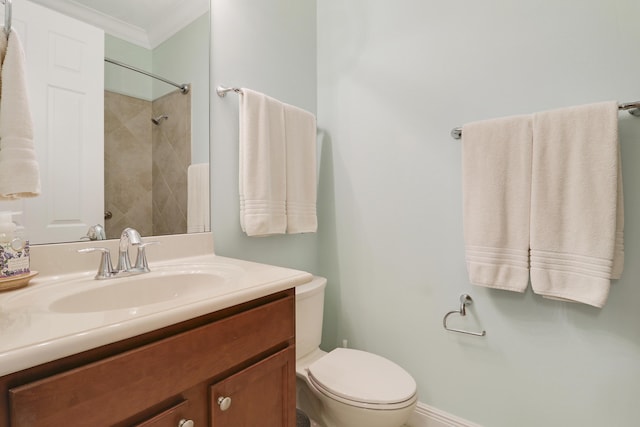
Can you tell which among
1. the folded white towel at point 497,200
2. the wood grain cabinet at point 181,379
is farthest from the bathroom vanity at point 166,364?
the folded white towel at point 497,200

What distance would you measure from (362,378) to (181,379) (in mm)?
795

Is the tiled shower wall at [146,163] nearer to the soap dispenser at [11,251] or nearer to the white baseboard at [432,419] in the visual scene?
the soap dispenser at [11,251]

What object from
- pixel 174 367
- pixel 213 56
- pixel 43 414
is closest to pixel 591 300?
pixel 174 367

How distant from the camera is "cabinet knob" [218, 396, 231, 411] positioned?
68cm

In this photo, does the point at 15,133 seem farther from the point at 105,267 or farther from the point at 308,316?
the point at 308,316

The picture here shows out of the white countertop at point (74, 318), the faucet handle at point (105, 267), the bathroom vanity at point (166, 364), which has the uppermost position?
the faucet handle at point (105, 267)

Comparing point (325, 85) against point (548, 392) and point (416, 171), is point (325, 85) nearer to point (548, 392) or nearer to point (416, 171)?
point (416, 171)

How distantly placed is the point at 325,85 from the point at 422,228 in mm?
1002

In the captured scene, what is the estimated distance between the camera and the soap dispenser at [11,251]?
2.36 feet

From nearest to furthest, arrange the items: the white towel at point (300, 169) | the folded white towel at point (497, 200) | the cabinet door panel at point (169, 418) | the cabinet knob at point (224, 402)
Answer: the cabinet door panel at point (169, 418) < the cabinet knob at point (224, 402) < the folded white towel at point (497, 200) < the white towel at point (300, 169)

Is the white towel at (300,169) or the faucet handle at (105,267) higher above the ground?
the white towel at (300,169)

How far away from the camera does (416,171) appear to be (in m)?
1.42

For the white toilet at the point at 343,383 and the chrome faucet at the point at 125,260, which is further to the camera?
the white toilet at the point at 343,383

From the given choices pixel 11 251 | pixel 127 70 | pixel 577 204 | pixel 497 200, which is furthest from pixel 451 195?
pixel 11 251
